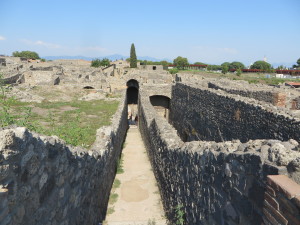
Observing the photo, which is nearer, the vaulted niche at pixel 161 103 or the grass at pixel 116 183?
the grass at pixel 116 183

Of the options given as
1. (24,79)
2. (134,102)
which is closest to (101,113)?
(24,79)

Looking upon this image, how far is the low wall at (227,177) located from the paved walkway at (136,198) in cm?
78

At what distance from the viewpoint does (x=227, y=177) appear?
10.2 ft

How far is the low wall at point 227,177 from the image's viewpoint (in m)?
2.40

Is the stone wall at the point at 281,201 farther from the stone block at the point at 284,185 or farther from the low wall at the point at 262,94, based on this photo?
the low wall at the point at 262,94

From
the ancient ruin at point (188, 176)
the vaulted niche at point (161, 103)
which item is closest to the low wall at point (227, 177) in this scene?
the ancient ruin at point (188, 176)

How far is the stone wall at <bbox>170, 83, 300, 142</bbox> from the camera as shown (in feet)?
20.7

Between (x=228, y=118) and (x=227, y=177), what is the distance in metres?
6.29

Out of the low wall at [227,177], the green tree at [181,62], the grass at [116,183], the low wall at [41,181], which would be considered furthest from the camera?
the green tree at [181,62]

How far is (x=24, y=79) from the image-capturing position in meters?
25.2

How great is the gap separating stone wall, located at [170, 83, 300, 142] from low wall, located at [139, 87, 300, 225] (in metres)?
2.82

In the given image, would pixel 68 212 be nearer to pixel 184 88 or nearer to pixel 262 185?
pixel 262 185

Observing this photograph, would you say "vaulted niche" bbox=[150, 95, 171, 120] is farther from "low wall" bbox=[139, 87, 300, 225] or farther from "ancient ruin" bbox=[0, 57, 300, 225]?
"low wall" bbox=[139, 87, 300, 225]

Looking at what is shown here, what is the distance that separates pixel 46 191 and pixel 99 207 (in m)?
3.26
